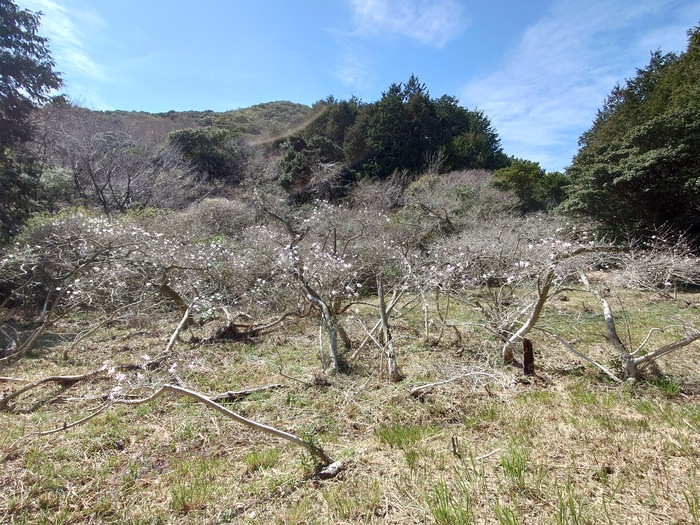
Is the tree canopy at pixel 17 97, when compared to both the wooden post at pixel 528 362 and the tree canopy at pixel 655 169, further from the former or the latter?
the tree canopy at pixel 655 169

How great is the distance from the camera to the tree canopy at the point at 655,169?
9.79 meters

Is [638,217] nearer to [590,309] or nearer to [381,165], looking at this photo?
[590,309]

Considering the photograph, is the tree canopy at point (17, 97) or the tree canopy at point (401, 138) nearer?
the tree canopy at point (17, 97)

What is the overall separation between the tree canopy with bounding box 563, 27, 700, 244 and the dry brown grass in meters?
8.61

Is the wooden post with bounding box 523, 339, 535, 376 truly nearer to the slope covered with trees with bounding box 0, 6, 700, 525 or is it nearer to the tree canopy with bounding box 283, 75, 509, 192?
the slope covered with trees with bounding box 0, 6, 700, 525

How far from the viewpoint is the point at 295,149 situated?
2111 centimetres

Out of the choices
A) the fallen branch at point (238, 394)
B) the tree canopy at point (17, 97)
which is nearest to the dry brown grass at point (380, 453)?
the fallen branch at point (238, 394)

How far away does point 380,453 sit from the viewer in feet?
7.66

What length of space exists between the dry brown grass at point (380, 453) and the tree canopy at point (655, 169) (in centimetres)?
861

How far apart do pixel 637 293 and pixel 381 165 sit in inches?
652

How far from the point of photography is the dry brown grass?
5.56 ft

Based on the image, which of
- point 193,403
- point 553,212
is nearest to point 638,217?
point 553,212

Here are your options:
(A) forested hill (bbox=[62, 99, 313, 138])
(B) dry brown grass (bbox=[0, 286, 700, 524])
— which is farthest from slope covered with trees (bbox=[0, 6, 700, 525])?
(A) forested hill (bbox=[62, 99, 313, 138])

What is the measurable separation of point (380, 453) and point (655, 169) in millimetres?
13054
